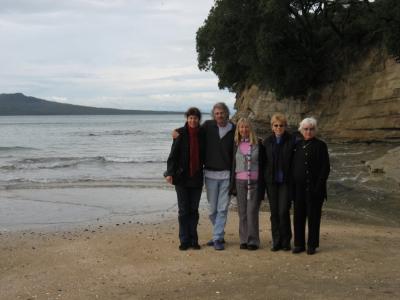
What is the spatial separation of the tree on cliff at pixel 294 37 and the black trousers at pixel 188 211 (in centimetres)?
2382

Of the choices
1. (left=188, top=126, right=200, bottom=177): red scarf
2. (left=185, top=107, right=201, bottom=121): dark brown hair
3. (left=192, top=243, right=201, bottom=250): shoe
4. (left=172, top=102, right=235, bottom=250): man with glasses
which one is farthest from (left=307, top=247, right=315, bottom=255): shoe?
(left=185, top=107, right=201, bottom=121): dark brown hair

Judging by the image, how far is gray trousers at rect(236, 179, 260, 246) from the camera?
7562mm

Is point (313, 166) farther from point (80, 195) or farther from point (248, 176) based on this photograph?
point (80, 195)

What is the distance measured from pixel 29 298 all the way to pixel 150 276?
143 cm

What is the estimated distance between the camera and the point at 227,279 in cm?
636

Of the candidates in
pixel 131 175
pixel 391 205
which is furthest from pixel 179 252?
pixel 131 175

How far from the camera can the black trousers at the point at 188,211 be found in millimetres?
7723

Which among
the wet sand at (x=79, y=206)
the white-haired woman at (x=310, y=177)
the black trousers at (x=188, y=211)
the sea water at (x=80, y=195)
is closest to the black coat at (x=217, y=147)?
the black trousers at (x=188, y=211)

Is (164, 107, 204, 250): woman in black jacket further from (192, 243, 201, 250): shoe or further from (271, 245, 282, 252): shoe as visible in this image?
(271, 245, 282, 252): shoe

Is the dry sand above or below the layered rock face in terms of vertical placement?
below

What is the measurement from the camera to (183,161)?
7.60 metres

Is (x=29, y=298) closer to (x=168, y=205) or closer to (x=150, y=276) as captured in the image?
(x=150, y=276)

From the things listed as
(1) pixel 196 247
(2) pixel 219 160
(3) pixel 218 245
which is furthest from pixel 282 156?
(1) pixel 196 247

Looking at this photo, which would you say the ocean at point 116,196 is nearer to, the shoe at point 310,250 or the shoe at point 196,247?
the shoe at point 196,247
